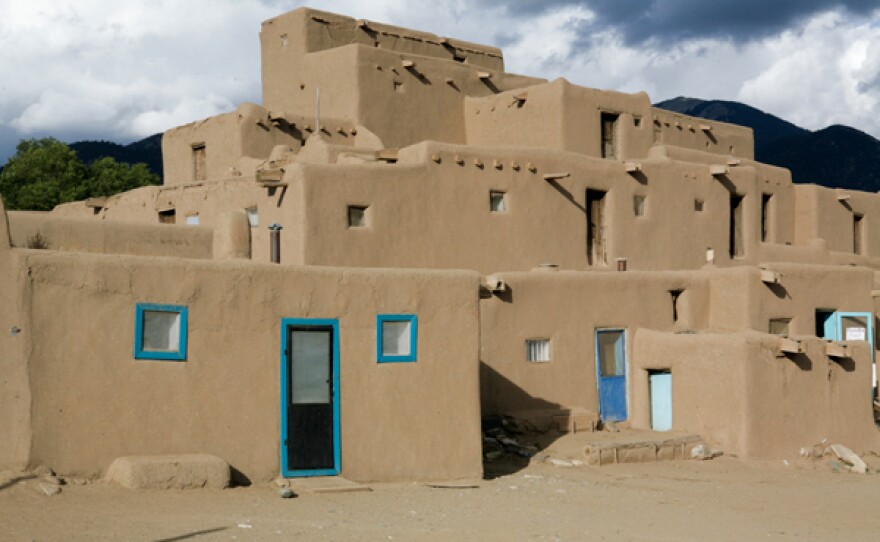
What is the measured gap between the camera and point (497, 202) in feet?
75.2

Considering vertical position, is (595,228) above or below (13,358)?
above

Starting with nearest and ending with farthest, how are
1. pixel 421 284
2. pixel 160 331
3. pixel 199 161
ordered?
pixel 160 331 < pixel 421 284 < pixel 199 161

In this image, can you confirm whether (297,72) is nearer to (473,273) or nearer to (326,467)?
(473,273)

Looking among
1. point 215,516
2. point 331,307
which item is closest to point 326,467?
point 331,307

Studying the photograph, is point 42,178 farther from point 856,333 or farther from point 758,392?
point 758,392

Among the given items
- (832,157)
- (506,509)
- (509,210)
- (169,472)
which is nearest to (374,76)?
(509,210)

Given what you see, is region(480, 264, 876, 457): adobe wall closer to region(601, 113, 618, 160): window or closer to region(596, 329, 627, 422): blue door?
region(596, 329, 627, 422): blue door

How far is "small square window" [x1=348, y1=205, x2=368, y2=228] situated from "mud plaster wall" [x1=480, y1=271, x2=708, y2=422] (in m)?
3.04

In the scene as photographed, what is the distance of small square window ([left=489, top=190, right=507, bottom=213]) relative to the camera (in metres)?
22.8

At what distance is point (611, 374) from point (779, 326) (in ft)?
14.1

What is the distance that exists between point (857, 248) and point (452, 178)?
658 inches

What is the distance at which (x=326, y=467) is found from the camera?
44.7 feet

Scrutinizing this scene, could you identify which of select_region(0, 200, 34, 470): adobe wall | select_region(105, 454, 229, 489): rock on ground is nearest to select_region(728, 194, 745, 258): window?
select_region(105, 454, 229, 489): rock on ground

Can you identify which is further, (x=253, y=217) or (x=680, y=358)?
(x=253, y=217)
